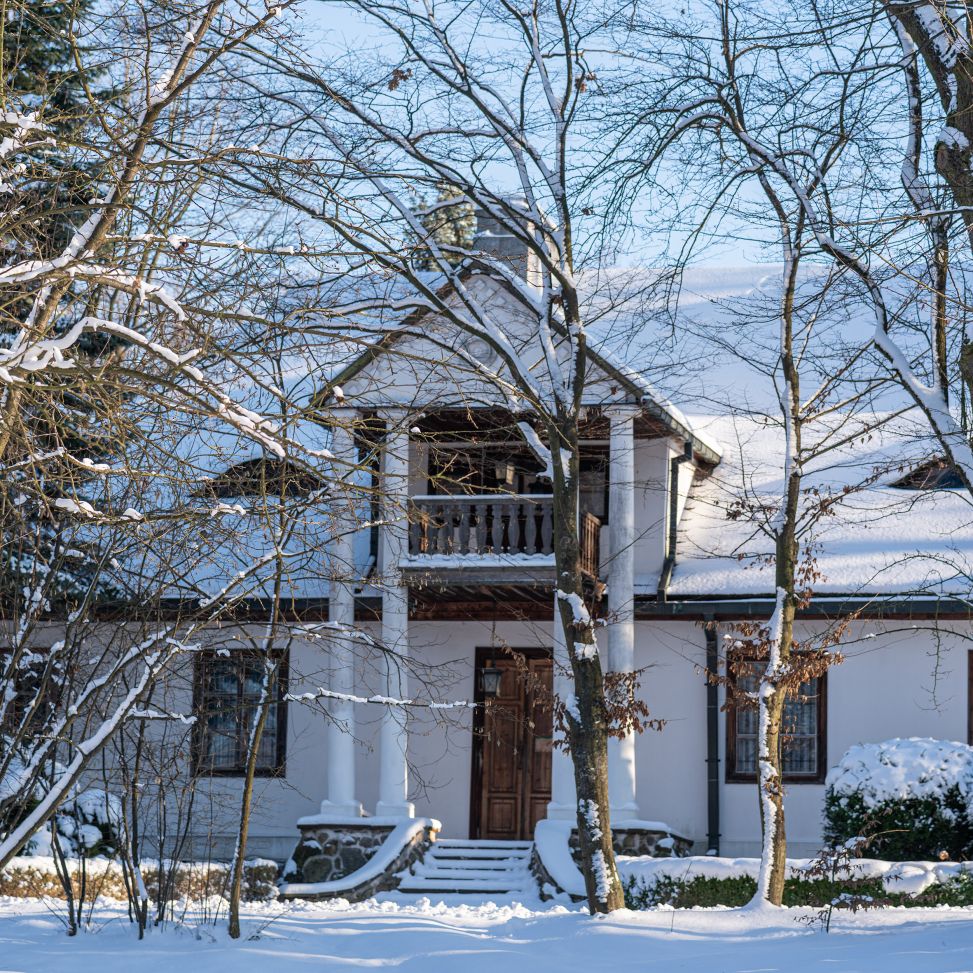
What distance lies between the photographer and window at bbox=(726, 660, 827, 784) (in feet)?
57.9

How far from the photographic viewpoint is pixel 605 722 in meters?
11.9

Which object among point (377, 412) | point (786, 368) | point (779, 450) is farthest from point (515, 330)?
point (786, 368)

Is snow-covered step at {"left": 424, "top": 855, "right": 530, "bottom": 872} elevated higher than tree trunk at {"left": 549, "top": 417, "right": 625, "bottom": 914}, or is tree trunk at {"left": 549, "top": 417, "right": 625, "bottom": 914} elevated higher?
tree trunk at {"left": 549, "top": 417, "right": 625, "bottom": 914}

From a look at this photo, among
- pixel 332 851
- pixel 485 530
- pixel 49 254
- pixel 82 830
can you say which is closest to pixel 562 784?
pixel 332 851

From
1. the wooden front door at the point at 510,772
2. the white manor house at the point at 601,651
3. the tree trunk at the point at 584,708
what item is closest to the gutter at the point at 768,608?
the white manor house at the point at 601,651

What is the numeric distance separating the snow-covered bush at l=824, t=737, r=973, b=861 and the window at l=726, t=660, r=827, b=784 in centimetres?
237

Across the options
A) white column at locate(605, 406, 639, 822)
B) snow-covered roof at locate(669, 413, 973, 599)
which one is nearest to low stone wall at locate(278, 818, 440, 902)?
white column at locate(605, 406, 639, 822)

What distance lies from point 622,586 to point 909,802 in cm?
422

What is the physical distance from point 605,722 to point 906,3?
603cm

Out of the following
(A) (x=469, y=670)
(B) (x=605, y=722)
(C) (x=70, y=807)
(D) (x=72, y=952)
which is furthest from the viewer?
(A) (x=469, y=670)

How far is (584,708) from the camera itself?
11.8m

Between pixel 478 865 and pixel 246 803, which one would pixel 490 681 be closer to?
pixel 478 865

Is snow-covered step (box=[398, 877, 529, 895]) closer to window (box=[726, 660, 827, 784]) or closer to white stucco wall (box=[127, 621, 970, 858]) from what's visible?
white stucco wall (box=[127, 621, 970, 858])

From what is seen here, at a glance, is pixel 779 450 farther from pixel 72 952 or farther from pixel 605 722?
pixel 72 952
